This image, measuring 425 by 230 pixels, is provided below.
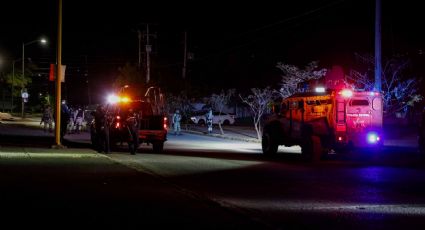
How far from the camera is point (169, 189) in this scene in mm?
12664

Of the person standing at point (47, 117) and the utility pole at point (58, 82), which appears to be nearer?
the utility pole at point (58, 82)

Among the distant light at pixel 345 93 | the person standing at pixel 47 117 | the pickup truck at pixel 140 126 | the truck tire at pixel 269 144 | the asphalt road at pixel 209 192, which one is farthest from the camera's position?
the person standing at pixel 47 117

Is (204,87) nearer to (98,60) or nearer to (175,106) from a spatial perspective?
(175,106)

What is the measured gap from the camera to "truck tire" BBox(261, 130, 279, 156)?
22812 millimetres

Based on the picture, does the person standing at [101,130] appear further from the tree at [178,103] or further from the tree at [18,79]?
the tree at [18,79]

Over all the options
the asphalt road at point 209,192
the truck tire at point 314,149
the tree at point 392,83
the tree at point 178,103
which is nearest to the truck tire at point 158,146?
the asphalt road at point 209,192

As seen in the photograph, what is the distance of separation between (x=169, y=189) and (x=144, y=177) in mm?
2161

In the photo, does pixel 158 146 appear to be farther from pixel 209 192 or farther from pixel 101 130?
pixel 209 192

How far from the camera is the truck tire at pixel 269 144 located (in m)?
22.8

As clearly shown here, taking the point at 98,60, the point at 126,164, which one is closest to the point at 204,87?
the point at 98,60

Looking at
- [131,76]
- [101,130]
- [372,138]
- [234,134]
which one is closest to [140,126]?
[101,130]

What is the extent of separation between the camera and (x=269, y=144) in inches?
904

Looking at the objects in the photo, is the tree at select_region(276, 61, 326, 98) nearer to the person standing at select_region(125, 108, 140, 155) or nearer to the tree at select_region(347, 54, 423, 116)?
the tree at select_region(347, 54, 423, 116)

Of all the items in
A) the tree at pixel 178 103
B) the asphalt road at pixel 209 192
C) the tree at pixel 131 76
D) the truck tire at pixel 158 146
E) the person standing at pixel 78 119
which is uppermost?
the tree at pixel 131 76
